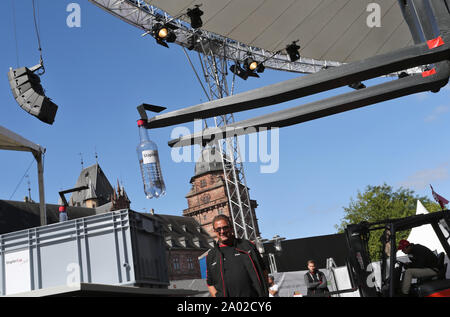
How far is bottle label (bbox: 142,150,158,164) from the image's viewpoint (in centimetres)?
475

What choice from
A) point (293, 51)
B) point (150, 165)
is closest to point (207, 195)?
point (293, 51)

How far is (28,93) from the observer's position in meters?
6.74

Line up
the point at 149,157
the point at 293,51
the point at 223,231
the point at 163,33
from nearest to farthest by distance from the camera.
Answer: the point at 223,231 < the point at 149,157 < the point at 293,51 < the point at 163,33

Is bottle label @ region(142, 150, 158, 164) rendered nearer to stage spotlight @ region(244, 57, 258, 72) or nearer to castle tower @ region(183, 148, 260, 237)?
stage spotlight @ region(244, 57, 258, 72)

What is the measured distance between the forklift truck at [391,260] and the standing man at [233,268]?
122 inches

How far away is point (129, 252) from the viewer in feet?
26.9

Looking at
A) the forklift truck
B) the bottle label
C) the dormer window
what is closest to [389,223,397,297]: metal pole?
the forklift truck

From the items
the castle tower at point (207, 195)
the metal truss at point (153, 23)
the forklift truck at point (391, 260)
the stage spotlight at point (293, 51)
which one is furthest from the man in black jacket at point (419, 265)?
the castle tower at point (207, 195)

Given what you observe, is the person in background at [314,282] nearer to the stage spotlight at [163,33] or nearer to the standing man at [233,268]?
the standing man at [233,268]

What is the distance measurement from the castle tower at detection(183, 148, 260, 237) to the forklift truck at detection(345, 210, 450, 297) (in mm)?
64754

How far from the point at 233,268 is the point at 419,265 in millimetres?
3619

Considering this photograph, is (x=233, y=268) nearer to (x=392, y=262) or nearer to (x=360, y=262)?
(x=392, y=262)

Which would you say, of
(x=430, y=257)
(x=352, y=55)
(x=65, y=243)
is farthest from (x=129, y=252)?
(x=352, y=55)

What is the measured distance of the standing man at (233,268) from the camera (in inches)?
116
